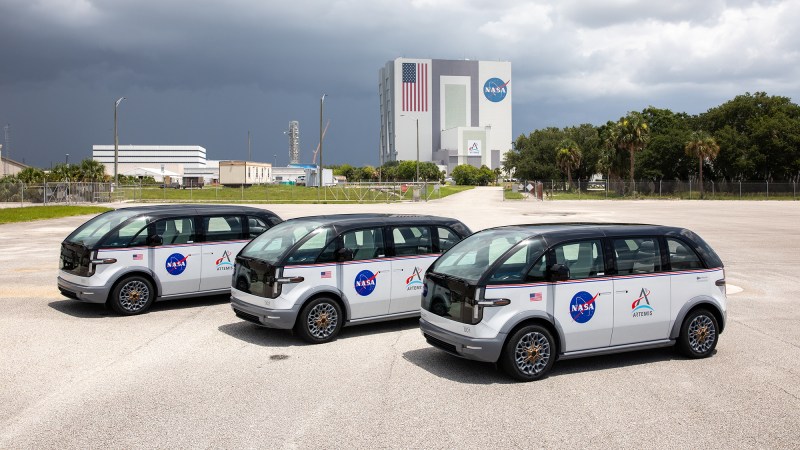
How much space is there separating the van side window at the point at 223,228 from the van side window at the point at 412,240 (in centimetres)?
331

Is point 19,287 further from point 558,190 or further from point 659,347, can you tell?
point 558,190

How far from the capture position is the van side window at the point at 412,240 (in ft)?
30.9

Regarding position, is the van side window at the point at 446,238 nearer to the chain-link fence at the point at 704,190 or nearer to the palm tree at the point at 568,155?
the chain-link fence at the point at 704,190

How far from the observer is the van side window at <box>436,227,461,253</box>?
387 inches

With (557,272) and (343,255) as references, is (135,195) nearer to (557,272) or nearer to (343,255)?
(343,255)

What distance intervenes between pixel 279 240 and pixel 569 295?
4078 mm

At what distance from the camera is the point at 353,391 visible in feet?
22.5

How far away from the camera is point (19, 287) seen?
13.4m

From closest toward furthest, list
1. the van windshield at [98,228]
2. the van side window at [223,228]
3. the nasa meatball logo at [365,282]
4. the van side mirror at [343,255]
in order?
the van side mirror at [343,255] → the nasa meatball logo at [365,282] → the van windshield at [98,228] → the van side window at [223,228]

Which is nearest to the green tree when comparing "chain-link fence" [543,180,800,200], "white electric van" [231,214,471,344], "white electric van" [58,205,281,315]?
"chain-link fence" [543,180,800,200]

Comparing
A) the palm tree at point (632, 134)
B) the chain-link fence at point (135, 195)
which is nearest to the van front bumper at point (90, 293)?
the chain-link fence at point (135, 195)

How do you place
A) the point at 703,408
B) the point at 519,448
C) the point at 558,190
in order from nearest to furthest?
1. the point at 519,448
2. the point at 703,408
3. the point at 558,190

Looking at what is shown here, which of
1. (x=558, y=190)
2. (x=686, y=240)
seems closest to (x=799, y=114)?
(x=558, y=190)

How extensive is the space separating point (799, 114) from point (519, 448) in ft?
300
